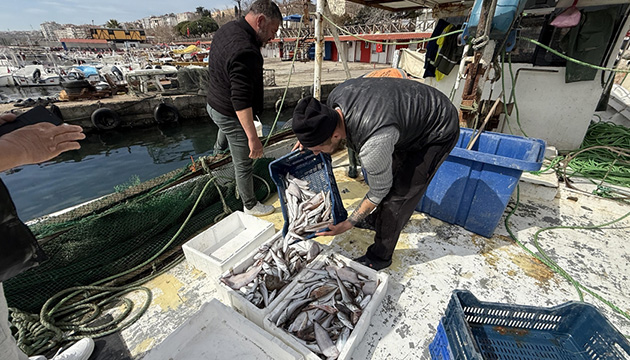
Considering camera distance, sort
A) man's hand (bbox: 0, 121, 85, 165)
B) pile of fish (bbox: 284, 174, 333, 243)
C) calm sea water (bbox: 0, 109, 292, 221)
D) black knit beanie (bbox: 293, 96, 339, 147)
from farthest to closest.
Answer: calm sea water (bbox: 0, 109, 292, 221), pile of fish (bbox: 284, 174, 333, 243), black knit beanie (bbox: 293, 96, 339, 147), man's hand (bbox: 0, 121, 85, 165)

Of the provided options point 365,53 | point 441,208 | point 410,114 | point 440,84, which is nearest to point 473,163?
point 441,208

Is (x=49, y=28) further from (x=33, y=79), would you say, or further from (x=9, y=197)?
(x=9, y=197)

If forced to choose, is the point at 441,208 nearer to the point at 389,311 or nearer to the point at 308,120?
the point at 389,311

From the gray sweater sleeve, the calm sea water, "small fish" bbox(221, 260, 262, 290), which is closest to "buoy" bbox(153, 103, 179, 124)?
the calm sea water

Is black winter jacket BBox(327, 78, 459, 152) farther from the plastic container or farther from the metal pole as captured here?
the metal pole

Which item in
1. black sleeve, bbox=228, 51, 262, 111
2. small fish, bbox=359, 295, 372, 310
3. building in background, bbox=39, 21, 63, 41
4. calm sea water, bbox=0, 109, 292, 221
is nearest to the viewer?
small fish, bbox=359, 295, 372, 310

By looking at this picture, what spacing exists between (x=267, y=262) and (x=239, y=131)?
1576mm

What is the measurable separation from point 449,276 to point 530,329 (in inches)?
31.4

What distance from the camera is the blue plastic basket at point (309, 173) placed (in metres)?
2.54

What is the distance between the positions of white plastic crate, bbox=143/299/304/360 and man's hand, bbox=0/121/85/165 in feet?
4.47

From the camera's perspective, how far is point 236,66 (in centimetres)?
266

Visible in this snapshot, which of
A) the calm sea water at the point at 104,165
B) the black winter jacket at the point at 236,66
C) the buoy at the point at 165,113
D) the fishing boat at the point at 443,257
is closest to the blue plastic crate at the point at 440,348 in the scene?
the fishing boat at the point at 443,257

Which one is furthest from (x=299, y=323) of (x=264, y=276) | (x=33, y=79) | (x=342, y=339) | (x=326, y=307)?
(x=33, y=79)

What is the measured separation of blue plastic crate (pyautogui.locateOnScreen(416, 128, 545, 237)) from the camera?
8.98ft
